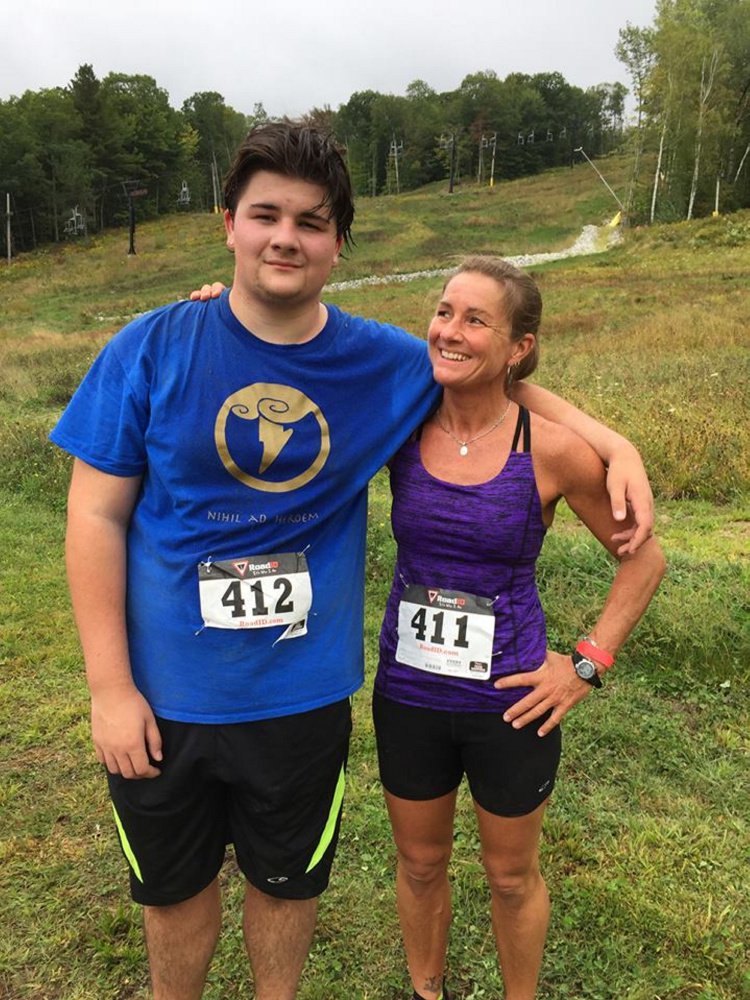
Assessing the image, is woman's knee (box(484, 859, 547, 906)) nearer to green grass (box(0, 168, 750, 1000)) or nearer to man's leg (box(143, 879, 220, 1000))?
green grass (box(0, 168, 750, 1000))

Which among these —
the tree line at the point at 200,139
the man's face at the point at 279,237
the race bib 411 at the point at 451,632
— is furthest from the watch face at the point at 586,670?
the tree line at the point at 200,139

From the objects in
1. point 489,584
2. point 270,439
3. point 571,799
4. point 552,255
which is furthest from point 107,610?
point 552,255

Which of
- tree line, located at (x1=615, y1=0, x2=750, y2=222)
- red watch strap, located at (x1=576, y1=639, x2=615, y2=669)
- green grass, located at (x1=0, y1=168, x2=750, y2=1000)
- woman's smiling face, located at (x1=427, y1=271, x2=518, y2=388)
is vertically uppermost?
tree line, located at (x1=615, y1=0, x2=750, y2=222)

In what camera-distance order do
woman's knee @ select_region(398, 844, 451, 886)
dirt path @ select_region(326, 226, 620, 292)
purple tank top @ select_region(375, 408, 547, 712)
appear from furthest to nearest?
dirt path @ select_region(326, 226, 620, 292), woman's knee @ select_region(398, 844, 451, 886), purple tank top @ select_region(375, 408, 547, 712)

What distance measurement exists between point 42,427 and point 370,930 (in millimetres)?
8447

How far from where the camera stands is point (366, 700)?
3.96m

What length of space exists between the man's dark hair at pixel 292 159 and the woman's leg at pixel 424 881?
1579 millimetres

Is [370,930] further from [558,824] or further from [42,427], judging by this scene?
[42,427]

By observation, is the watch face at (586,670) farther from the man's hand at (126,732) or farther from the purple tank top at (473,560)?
the man's hand at (126,732)

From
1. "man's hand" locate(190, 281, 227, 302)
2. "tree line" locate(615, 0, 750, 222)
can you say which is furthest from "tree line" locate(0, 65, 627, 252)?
"man's hand" locate(190, 281, 227, 302)

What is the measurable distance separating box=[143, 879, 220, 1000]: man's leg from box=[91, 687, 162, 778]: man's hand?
0.46 m

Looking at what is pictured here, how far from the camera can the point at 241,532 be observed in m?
1.68

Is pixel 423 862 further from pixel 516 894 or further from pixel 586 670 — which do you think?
pixel 586 670

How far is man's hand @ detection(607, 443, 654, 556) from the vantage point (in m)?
1.74
